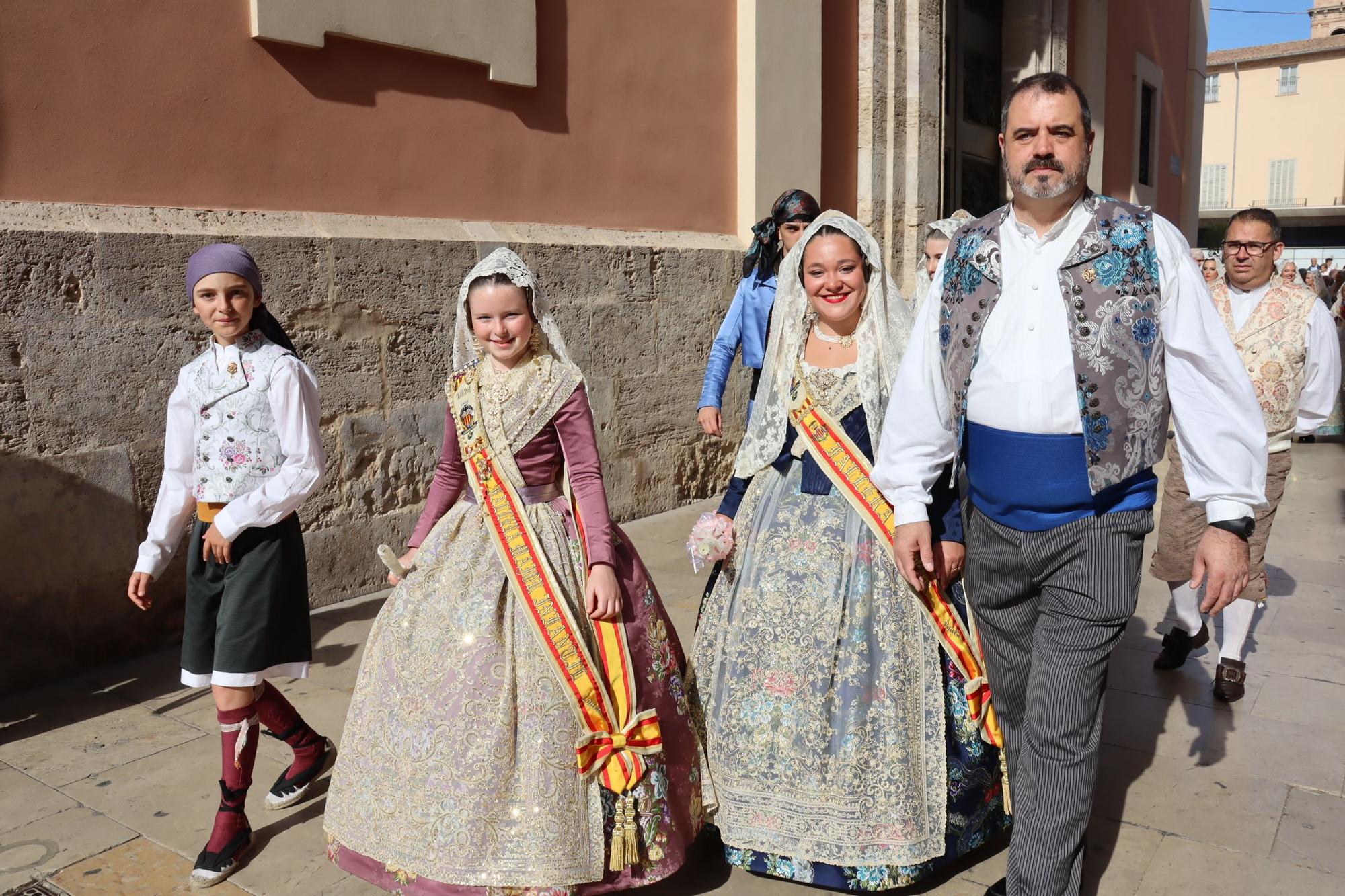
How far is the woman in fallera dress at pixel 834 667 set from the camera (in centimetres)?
258

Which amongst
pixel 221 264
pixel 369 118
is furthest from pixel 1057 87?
pixel 369 118

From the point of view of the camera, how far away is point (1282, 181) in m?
39.1

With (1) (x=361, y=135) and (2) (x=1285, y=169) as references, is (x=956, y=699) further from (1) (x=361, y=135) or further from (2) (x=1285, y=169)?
(2) (x=1285, y=169)

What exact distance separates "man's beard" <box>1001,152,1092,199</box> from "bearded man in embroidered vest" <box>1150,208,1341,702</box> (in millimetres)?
2149

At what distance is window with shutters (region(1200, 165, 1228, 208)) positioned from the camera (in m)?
39.8

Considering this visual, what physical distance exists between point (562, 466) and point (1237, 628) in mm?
2797

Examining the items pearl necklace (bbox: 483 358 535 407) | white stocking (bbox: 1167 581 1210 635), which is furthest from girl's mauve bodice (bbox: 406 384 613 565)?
white stocking (bbox: 1167 581 1210 635)

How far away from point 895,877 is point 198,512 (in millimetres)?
2040

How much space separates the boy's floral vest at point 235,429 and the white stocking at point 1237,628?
3427 mm

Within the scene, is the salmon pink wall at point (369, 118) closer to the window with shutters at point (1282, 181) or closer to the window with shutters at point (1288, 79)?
the window with shutters at point (1282, 181)

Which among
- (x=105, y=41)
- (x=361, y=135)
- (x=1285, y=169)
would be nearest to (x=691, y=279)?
(x=361, y=135)

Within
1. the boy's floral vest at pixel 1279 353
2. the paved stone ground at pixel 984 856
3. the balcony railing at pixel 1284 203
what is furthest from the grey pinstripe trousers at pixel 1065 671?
the balcony railing at pixel 1284 203

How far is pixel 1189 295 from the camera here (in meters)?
2.26

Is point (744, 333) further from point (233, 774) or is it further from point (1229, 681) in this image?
point (233, 774)
